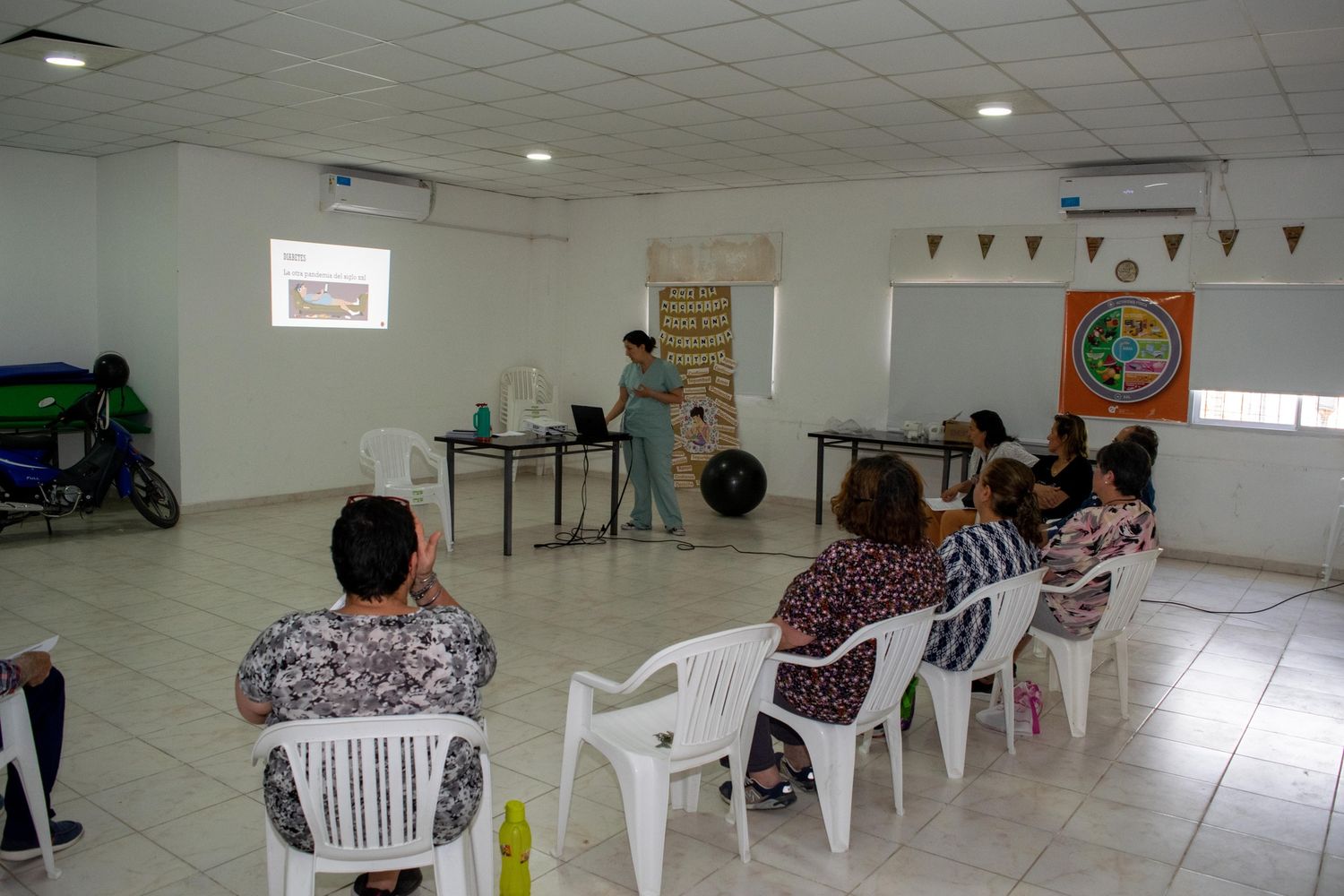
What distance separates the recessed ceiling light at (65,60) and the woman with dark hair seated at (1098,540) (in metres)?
5.04

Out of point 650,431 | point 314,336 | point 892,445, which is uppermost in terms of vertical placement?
point 314,336

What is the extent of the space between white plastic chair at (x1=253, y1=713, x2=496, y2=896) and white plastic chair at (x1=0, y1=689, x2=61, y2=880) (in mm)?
853

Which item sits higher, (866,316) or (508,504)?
(866,316)

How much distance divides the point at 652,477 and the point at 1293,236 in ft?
15.0

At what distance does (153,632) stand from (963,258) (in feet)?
19.9

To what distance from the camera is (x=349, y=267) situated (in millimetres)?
8586

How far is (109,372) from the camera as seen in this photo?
23.9 feet

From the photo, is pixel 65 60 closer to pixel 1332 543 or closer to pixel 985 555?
pixel 985 555

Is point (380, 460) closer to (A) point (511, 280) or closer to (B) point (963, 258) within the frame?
(A) point (511, 280)

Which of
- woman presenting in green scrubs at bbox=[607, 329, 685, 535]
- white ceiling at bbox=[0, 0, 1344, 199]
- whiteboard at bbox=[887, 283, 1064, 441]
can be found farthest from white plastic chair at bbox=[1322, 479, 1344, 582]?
woman presenting in green scrubs at bbox=[607, 329, 685, 535]

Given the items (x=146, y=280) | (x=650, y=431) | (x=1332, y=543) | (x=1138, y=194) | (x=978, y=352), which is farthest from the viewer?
(x=978, y=352)

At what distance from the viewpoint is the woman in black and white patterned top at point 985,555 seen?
325 centimetres

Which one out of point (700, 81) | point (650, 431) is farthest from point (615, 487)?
point (700, 81)

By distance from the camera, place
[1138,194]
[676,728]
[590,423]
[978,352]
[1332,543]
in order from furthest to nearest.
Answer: [978,352] < [590,423] < [1138,194] < [1332,543] < [676,728]
